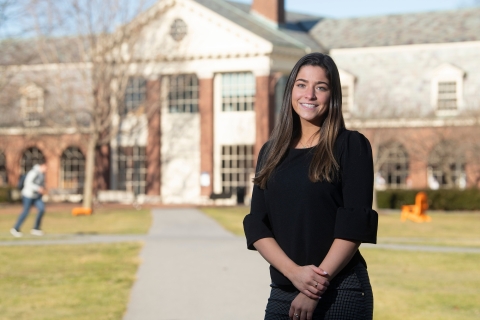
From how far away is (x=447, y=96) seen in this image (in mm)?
41531

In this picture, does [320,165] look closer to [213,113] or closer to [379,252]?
[379,252]

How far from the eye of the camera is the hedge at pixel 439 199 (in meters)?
35.9

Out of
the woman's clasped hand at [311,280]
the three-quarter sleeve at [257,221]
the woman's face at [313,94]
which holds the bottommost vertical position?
the woman's clasped hand at [311,280]

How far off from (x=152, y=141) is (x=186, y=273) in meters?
30.0

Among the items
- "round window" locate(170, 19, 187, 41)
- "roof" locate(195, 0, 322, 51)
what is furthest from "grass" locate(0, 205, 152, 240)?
"roof" locate(195, 0, 322, 51)

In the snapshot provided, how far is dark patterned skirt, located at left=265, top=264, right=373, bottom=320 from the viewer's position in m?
3.73

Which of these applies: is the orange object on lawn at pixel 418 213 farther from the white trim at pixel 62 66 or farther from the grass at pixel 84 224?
the white trim at pixel 62 66

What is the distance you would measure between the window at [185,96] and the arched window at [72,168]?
5754 mm

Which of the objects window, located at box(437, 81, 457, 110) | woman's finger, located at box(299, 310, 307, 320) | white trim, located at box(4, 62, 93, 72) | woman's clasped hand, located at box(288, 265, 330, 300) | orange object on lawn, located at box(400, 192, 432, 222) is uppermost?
white trim, located at box(4, 62, 93, 72)

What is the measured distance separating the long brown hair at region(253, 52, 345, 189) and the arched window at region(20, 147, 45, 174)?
42.1m

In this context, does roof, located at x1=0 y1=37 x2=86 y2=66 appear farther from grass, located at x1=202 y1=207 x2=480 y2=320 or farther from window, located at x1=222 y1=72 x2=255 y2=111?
grass, located at x1=202 y1=207 x2=480 y2=320

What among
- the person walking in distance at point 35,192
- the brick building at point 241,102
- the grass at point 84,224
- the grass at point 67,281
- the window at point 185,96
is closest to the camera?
the grass at point 67,281

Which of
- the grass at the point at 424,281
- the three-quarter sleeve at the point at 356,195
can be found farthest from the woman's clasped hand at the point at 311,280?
the grass at the point at 424,281

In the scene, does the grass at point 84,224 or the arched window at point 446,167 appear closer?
the grass at point 84,224
